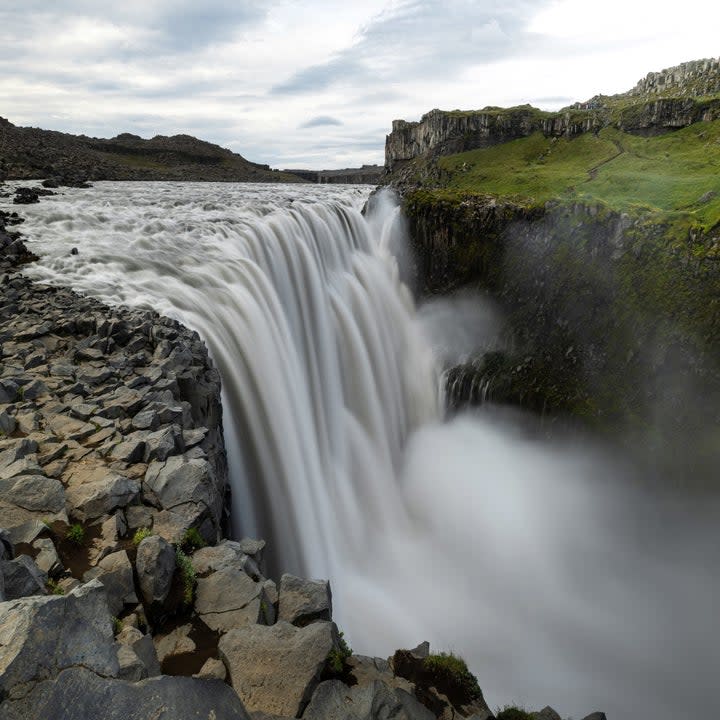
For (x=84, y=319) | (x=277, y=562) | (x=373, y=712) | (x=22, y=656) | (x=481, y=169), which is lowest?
(x=277, y=562)

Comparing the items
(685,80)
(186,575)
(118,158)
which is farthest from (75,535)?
(118,158)

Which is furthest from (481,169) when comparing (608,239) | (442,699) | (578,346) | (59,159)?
(59,159)

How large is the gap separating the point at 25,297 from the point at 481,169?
47194mm

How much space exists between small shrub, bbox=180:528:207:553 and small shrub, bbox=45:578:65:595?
6.05ft

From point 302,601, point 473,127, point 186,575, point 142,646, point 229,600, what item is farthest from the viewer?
point 473,127

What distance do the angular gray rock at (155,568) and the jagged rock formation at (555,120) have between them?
5814 cm

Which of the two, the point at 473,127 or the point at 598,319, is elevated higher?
the point at 473,127

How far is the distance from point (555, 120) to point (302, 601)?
201ft

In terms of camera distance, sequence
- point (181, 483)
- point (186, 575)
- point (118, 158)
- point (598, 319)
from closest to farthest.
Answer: point (186, 575) < point (181, 483) < point (598, 319) < point (118, 158)

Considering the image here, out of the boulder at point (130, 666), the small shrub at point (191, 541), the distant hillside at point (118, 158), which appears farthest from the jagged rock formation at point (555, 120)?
the boulder at point (130, 666)

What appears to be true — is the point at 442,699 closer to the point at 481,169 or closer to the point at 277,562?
the point at 277,562

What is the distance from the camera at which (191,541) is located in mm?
7992

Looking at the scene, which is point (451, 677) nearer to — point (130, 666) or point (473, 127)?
point (130, 666)

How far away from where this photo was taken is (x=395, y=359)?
29.0 metres
